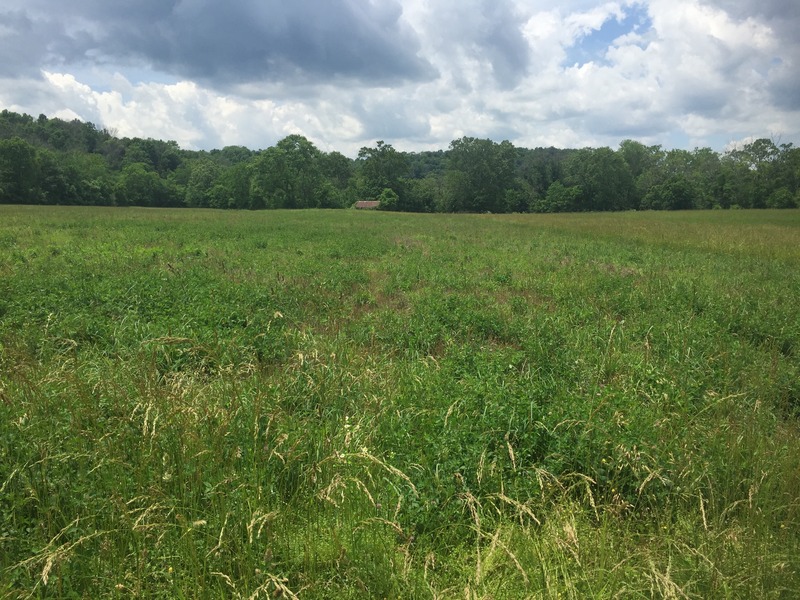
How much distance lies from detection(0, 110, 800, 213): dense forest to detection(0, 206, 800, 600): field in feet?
251

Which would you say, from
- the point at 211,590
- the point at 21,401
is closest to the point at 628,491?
the point at 211,590

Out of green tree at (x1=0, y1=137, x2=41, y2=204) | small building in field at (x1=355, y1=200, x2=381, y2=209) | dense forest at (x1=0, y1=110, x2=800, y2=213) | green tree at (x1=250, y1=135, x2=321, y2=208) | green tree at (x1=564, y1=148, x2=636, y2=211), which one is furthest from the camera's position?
green tree at (x1=564, y1=148, x2=636, y2=211)

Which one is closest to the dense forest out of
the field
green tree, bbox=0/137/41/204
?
green tree, bbox=0/137/41/204

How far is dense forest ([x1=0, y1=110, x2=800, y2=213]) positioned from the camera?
71688 millimetres

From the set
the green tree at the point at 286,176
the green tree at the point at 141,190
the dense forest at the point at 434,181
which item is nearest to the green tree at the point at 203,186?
the dense forest at the point at 434,181

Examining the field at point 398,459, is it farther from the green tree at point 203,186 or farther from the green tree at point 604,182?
the green tree at point 604,182

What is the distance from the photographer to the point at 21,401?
3654mm

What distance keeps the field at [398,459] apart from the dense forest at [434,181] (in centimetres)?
7658

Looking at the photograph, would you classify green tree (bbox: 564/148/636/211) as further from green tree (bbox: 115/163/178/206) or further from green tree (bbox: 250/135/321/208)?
green tree (bbox: 115/163/178/206)

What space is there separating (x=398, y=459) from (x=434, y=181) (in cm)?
10424

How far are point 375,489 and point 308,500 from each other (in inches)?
18.2

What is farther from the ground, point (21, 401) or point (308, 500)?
point (21, 401)

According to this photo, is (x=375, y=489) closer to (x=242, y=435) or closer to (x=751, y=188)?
(x=242, y=435)

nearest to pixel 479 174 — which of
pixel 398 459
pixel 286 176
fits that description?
pixel 286 176
